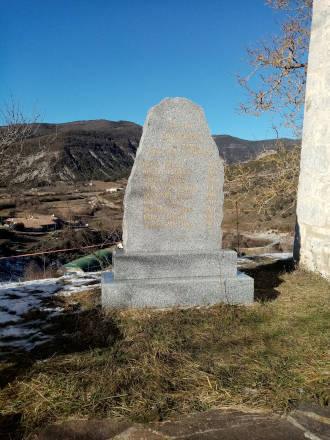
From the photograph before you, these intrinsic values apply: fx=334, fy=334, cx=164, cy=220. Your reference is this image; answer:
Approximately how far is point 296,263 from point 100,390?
5025mm

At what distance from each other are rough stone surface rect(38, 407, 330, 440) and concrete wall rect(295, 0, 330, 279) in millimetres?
3906

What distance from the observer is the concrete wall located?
18.1ft

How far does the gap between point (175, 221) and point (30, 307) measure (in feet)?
7.43

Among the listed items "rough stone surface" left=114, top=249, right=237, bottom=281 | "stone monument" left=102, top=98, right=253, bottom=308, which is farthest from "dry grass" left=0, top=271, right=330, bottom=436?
"rough stone surface" left=114, top=249, right=237, bottom=281

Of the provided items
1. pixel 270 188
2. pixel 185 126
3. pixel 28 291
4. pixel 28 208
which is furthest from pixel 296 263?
pixel 28 208

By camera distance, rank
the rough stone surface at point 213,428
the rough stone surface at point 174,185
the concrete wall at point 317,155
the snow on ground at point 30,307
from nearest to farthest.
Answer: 1. the rough stone surface at point 213,428
2. the snow on ground at point 30,307
3. the rough stone surface at point 174,185
4. the concrete wall at point 317,155

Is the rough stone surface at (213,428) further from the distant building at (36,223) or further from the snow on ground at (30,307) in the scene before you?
the distant building at (36,223)

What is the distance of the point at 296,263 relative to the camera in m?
6.44

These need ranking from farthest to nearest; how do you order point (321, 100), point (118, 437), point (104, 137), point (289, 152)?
point (104, 137) → point (289, 152) → point (321, 100) → point (118, 437)

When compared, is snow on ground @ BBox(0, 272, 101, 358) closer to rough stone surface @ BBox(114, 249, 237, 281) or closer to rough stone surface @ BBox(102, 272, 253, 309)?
rough stone surface @ BBox(102, 272, 253, 309)

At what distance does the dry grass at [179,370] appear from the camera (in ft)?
7.52

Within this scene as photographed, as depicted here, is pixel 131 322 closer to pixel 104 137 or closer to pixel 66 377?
pixel 66 377

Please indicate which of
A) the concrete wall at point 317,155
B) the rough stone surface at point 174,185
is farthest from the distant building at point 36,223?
the rough stone surface at point 174,185

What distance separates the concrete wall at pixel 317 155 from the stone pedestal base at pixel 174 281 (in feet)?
6.98
